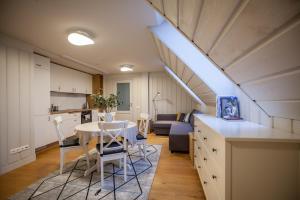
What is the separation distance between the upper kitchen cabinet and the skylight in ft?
11.9

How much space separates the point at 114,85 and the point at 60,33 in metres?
4.06

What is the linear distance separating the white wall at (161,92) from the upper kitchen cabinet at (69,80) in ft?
5.02

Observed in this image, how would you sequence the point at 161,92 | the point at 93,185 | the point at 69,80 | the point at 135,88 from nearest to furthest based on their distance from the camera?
the point at 93,185 → the point at 69,80 → the point at 161,92 → the point at 135,88

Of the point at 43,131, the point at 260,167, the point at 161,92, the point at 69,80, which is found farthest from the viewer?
the point at 161,92

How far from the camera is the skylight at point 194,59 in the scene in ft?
7.02

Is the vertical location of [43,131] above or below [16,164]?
above

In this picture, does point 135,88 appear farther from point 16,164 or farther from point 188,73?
point 16,164

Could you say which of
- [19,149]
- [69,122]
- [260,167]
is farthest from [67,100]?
[260,167]

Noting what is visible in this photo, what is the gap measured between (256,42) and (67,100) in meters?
5.67

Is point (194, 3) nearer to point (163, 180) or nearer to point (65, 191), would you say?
point (163, 180)

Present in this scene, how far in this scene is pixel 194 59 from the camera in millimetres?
2184

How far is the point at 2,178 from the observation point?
2402mm

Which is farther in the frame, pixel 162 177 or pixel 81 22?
pixel 162 177

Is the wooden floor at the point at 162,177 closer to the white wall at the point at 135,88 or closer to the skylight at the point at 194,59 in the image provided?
the skylight at the point at 194,59
